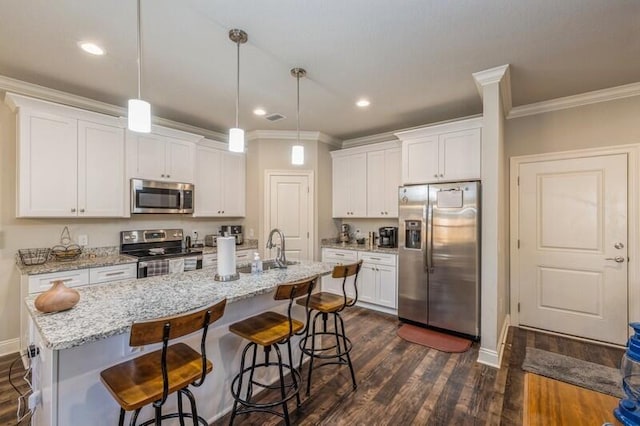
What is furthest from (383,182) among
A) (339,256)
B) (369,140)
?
(339,256)

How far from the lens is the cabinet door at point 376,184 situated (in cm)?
451

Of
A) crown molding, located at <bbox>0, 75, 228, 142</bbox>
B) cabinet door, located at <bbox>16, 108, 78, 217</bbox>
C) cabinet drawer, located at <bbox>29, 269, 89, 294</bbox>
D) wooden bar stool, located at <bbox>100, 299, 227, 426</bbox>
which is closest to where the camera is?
wooden bar stool, located at <bbox>100, 299, 227, 426</bbox>

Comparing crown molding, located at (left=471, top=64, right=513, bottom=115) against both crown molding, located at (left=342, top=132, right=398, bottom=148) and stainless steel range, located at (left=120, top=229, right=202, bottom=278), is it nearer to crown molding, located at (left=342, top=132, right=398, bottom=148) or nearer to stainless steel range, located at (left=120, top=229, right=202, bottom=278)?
crown molding, located at (left=342, top=132, right=398, bottom=148)

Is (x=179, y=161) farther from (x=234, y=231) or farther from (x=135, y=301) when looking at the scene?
(x=135, y=301)

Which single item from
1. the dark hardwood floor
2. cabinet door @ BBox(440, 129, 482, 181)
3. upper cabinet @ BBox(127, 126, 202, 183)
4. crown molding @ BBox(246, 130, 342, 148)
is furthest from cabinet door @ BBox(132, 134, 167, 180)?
cabinet door @ BBox(440, 129, 482, 181)

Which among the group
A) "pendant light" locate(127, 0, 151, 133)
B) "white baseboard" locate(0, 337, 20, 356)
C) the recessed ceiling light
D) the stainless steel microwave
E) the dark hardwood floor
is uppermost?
the recessed ceiling light

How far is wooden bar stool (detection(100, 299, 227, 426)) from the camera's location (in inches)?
47.3

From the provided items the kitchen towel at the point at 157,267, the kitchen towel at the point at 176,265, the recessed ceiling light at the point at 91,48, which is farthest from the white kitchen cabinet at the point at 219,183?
the recessed ceiling light at the point at 91,48

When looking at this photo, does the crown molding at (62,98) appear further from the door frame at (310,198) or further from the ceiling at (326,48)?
the door frame at (310,198)

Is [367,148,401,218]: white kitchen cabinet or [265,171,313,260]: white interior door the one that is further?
[265,171,313,260]: white interior door

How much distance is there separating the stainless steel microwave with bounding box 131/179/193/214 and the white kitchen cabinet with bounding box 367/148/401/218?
2.71 meters

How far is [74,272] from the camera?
9.25 feet

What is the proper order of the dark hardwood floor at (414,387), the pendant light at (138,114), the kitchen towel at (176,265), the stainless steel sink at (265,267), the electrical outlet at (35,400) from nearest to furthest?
the electrical outlet at (35,400) → the pendant light at (138,114) → the dark hardwood floor at (414,387) → the stainless steel sink at (265,267) → the kitchen towel at (176,265)

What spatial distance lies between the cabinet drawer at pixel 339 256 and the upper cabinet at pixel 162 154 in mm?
2335
